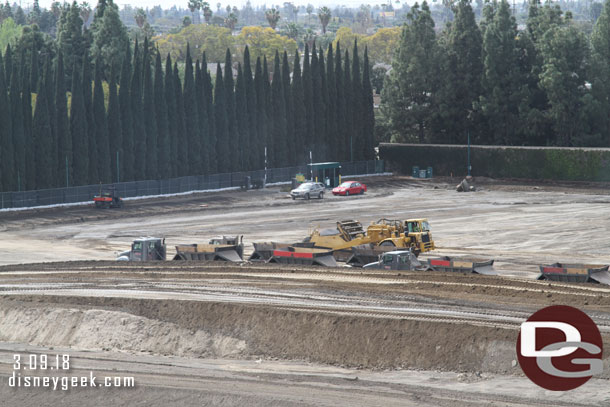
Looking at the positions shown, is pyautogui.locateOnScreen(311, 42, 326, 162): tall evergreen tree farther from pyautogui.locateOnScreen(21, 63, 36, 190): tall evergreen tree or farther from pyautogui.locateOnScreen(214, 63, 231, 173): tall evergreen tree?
pyautogui.locateOnScreen(21, 63, 36, 190): tall evergreen tree

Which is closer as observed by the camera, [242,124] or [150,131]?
[150,131]

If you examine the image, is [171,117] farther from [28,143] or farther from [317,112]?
[317,112]

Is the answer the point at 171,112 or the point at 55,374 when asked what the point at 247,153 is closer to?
the point at 171,112

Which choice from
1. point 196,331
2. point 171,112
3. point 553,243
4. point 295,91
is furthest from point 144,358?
point 295,91

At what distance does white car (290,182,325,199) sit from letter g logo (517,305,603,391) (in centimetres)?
4806

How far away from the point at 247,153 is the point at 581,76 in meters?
35.6

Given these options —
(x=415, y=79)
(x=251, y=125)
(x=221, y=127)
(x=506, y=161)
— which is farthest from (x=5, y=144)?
(x=506, y=161)

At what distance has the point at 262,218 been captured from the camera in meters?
63.3

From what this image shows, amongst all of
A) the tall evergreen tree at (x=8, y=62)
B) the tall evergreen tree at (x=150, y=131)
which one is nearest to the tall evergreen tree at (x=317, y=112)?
the tall evergreen tree at (x=150, y=131)

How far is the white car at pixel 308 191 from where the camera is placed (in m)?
75.1

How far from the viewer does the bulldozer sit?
44.3 m

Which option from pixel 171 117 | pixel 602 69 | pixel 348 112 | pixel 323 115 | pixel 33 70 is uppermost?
pixel 33 70

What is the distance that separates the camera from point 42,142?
73.2 meters

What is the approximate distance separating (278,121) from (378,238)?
49557mm
